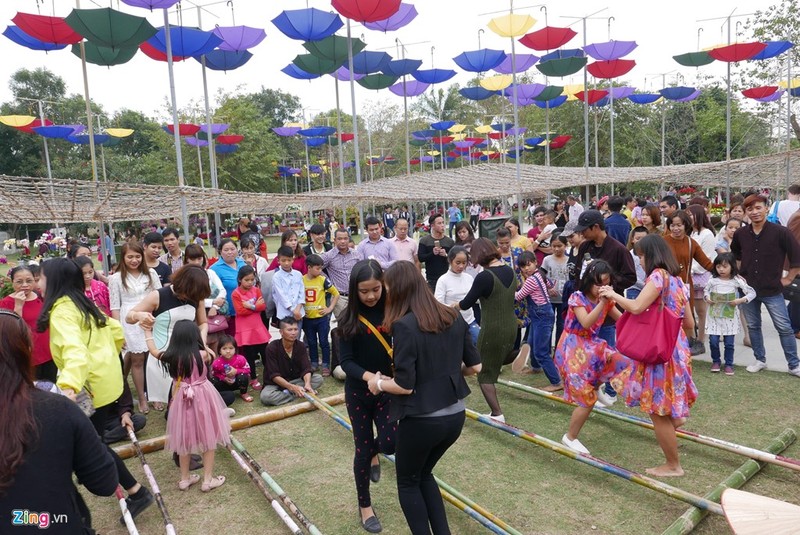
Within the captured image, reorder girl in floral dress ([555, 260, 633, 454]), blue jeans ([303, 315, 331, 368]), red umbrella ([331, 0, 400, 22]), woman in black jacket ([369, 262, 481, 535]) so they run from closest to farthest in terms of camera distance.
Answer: woman in black jacket ([369, 262, 481, 535]) → girl in floral dress ([555, 260, 633, 454]) → blue jeans ([303, 315, 331, 368]) → red umbrella ([331, 0, 400, 22])

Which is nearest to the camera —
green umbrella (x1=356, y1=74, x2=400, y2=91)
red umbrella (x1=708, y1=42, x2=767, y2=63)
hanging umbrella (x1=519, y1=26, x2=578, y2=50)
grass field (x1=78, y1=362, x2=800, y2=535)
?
grass field (x1=78, y1=362, x2=800, y2=535)

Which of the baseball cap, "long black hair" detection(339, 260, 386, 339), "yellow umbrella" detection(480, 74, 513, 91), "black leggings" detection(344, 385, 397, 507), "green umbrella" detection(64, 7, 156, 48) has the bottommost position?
"black leggings" detection(344, 385, 397, 507)

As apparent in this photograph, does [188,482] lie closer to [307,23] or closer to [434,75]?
[307,23]

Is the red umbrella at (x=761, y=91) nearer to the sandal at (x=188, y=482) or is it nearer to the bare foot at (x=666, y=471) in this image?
the bare foot at (x=666, y=471)

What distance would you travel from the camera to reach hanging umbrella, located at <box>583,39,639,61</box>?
13.6 metres

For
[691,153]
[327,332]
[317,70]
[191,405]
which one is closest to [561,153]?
[691,153]

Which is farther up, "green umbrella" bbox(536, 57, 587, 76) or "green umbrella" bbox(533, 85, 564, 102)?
"green umbrella" bbox(533, 85, 564, 102)

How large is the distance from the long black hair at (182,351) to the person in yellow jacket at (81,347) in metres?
0.33

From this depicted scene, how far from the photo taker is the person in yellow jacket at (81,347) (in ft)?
10.0

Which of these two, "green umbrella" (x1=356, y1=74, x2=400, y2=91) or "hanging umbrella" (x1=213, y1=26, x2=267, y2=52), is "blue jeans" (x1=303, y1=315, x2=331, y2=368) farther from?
"green umbrella" (x1=356, y1=74, x2=400, y2=91)

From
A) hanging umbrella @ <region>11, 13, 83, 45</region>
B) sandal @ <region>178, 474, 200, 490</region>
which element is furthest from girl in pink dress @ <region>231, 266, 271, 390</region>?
hanging umbrella @ <region>11, 13, 83, 45</region>

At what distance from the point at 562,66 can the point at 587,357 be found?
1015cm

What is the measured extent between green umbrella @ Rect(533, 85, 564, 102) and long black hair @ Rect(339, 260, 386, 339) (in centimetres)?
1674

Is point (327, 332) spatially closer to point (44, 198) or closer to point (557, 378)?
point (557, 378)
